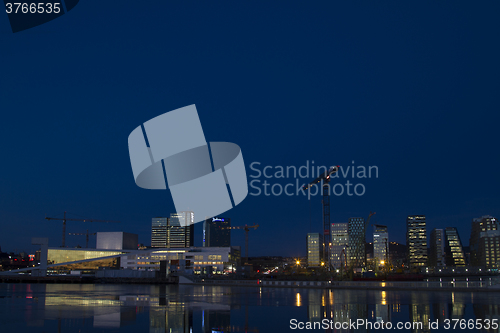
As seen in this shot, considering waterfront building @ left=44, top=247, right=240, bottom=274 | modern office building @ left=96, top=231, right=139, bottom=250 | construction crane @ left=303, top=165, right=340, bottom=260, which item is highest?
construction crane @ left=303, top=165, right=340, bottom=260

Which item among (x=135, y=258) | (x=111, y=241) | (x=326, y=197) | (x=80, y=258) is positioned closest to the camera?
(x=326, y=197)

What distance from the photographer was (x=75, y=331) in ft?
61.1

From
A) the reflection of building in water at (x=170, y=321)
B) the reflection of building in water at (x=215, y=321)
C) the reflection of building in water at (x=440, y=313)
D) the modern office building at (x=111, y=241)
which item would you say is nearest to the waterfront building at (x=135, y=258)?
the modern office building at (x=111, y=241)

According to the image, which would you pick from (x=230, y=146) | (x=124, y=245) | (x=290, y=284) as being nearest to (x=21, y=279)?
(x=124, y=245)

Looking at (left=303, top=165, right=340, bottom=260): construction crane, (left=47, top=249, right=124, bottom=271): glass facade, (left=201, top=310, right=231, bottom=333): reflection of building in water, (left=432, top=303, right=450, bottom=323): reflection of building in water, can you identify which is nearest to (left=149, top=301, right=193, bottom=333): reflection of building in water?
(left=201, top=310, right=231, bottom=333): reflection of building in water

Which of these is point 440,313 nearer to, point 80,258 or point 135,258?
point 135,258

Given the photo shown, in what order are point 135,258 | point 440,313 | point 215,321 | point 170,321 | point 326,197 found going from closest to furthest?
point 170,321
point 215,321
point 440,313
point 326,197
point 135,258

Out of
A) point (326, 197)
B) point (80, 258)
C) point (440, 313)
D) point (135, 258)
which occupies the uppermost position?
point (326, 197)

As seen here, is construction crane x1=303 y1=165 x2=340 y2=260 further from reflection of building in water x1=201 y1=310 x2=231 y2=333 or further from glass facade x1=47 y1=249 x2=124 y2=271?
reflection of building in water x1=201 y1=310 x2=231 y2=333

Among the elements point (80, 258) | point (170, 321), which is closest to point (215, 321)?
point (170, 321)

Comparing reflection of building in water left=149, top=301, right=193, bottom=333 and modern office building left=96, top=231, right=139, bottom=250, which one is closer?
reflection of building in water left=149, top=301, right=193, bottom=333

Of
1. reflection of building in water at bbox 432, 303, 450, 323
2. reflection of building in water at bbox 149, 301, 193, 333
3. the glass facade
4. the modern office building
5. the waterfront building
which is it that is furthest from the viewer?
the modern office building

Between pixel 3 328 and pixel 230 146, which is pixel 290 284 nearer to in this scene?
pixel 3 328

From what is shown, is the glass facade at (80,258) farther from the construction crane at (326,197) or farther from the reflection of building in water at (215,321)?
the reflection of building in water at (215,321)
